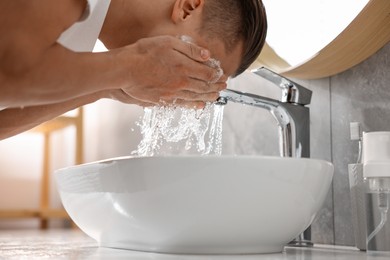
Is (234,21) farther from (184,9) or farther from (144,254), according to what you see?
(144,254)

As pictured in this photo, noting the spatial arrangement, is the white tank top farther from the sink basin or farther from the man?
the sink basin

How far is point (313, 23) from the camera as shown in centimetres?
122

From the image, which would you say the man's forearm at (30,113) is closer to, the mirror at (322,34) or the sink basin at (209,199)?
the sink basin at (209,199)

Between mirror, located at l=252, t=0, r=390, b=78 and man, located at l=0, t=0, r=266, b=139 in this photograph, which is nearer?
man, located at l=0, t=0, r=266, b=139

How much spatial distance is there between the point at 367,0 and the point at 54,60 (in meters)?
0.64

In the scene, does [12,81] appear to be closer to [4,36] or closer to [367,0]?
[4,36]

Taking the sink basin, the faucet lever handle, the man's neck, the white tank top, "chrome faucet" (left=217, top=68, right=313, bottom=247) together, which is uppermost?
the man's neck

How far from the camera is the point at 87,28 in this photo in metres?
0.86

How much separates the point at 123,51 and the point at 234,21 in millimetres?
220

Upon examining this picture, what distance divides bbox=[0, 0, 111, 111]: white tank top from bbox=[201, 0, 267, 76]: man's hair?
0.52ft

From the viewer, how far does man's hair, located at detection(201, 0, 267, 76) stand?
0.92m

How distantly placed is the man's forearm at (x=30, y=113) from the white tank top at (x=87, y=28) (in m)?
0.19

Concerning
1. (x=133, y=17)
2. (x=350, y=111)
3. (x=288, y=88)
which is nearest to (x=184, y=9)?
(x=133, y=17)

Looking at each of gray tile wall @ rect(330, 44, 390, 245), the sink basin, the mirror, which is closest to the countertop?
the sink basin
